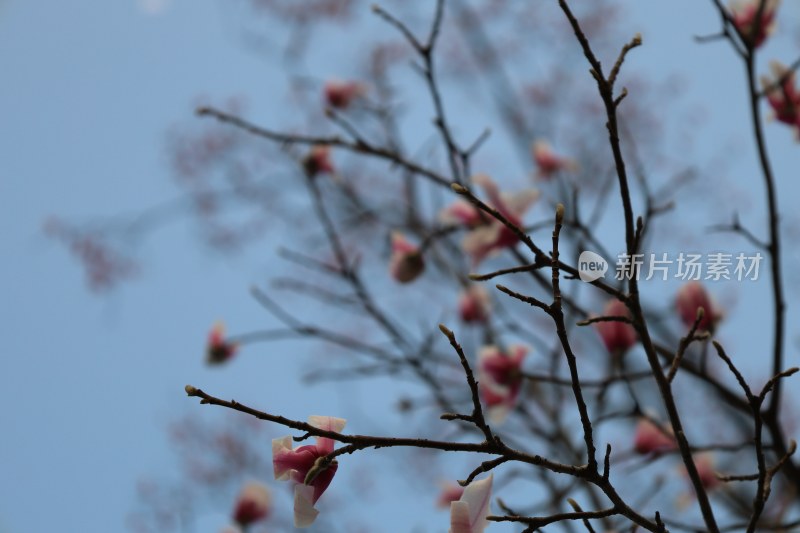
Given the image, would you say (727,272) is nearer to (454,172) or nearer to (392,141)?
(454,172)

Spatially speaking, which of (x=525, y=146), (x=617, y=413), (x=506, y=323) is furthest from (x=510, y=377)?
(x=525, y=146)

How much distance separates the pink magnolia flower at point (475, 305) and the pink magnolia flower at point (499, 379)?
0.56 m

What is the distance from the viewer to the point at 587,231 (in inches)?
65.5

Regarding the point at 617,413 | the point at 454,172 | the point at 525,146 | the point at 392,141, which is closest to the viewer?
the point at 617,413

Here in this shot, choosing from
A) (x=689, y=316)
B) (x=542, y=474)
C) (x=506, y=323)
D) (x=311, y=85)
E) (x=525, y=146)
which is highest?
(x=525, y=146)

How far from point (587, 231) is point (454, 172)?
0.32m

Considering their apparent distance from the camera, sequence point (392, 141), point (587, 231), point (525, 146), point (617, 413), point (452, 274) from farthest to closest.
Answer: point (525, 146) < point (452, 274) < point (392, 141) < point (587, 231) < point (617, 413)

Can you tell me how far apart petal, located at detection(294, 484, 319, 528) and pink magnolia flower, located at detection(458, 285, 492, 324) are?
1825 mm

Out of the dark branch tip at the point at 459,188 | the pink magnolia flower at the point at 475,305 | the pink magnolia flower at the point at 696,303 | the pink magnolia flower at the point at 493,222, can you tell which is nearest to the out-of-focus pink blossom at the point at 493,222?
the pink magnolia flower at the point at 493,222

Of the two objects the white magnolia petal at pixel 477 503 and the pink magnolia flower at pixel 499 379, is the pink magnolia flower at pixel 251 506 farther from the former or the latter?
the white magnolia petal at pixel 477 503

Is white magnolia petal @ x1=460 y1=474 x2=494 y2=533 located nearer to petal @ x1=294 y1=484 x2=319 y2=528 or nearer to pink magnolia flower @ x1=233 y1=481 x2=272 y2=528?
petal @ x1=294 y1=484 x2=319 y2=528

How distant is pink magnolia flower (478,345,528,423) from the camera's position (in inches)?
80.4

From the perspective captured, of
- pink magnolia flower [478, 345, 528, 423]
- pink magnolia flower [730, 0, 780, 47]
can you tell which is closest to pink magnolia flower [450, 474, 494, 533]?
pink magnolia flower [478, 345, 528, 423]

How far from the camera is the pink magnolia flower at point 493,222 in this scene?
1.80 meters
